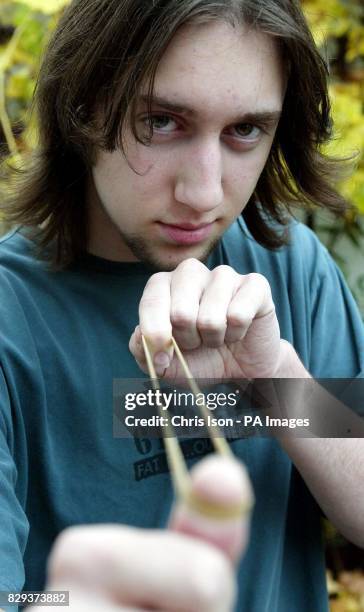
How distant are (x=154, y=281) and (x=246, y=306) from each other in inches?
5.1

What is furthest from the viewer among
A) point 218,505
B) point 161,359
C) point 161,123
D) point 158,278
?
point 161,123

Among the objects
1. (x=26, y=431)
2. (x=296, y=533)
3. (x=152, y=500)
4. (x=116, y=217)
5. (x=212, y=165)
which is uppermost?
(x=212, y=165)

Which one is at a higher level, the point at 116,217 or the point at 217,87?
the point at 217,87

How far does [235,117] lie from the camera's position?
117 centimetres

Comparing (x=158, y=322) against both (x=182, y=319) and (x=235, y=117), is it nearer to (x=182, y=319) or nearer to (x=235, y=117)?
(x=182, y=319)

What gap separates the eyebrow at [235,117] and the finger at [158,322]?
27 centimetres

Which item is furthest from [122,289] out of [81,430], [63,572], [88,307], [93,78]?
[63,572]

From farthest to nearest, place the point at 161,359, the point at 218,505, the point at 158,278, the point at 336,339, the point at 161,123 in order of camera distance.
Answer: the point at 336,339
the point at 161,123
the point at 158,278
the point at 161,359
the point at 218,505

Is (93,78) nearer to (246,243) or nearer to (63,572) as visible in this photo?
(246,243)

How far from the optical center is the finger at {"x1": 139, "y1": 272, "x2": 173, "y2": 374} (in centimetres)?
95

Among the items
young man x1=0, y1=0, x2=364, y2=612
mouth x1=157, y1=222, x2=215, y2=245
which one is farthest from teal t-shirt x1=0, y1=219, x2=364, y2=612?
mouth x1=157, y1=222, x2=215, y2=245

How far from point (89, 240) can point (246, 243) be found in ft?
1.06

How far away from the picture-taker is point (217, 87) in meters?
1.14

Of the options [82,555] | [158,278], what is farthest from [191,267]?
[82,555]
